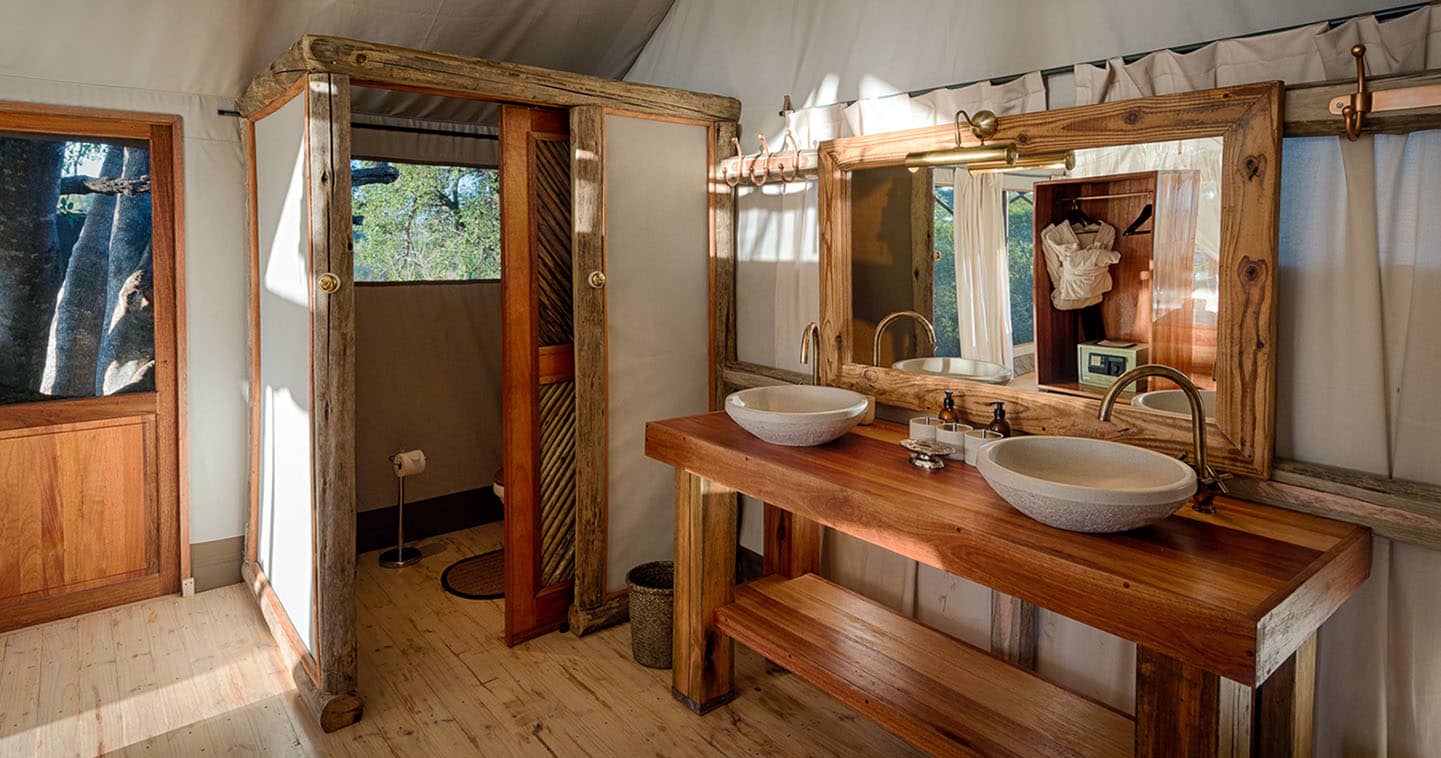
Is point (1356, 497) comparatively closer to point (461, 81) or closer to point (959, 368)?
point (959, 368)

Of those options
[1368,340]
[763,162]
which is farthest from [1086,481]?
[763,162]

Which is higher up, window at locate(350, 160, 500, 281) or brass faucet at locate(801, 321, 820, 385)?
window at locate(350, 160, 500, 281)

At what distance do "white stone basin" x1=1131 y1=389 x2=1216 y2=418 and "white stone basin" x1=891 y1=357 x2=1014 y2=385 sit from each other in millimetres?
362

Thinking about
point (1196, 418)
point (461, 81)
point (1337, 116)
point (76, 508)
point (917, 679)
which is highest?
point (461, 81)

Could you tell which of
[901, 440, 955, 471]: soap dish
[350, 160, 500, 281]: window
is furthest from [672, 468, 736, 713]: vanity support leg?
[350, 160, 500, 281]: window

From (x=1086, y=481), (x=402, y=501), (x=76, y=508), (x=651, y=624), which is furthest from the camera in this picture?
(x=402, y=501)

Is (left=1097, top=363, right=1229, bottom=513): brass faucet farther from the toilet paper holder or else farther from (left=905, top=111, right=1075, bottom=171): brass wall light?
the toilet paper holder

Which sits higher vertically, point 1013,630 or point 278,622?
point 1013,630

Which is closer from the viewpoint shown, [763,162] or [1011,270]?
[1011,270]

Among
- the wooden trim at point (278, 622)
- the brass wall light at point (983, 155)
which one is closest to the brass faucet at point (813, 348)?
the brass wall light at point (983, 155)

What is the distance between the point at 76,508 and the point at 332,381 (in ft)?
5.37

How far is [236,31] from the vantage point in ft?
10.6

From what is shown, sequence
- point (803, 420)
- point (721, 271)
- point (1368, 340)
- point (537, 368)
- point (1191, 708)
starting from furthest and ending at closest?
1. point (721, 271)
2. point (537, 368)
3. point (803, 420)
4. point (1368, 340)
5. point (1191, 708)

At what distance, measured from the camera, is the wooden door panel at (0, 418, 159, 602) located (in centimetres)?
318
